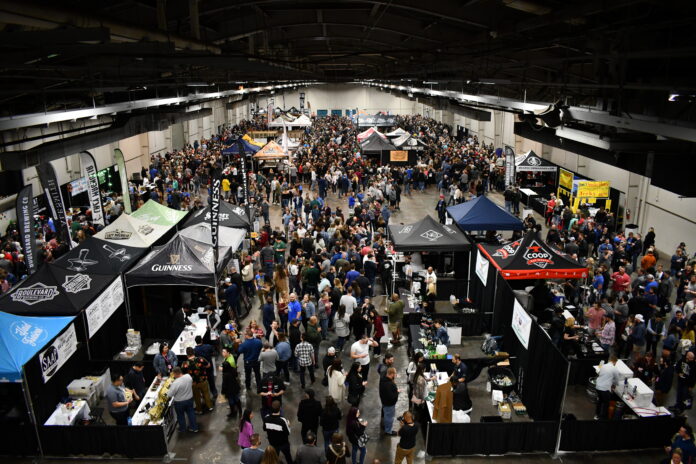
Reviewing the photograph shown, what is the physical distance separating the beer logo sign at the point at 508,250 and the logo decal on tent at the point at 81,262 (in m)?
8.40

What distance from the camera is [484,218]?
14.8 meters

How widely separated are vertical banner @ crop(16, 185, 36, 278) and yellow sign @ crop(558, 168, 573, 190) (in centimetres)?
1806

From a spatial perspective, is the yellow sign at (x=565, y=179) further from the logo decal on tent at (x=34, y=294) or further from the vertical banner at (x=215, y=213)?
the logo decal on tent at (x=34, y=294)

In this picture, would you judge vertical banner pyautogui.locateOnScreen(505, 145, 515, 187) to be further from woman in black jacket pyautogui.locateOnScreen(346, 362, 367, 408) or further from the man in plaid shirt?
woman in black jacket pyautogui.locateOnScreen(346, 362, 367, 408)

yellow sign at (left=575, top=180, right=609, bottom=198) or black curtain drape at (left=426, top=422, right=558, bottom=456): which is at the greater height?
yellow sign at (left=575, top=180, right=609, bottom=198)

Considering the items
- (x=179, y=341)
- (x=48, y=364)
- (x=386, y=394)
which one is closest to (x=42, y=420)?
(x=48, y=364)

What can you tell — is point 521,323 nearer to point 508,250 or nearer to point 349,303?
point 508,250

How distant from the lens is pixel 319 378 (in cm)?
1012

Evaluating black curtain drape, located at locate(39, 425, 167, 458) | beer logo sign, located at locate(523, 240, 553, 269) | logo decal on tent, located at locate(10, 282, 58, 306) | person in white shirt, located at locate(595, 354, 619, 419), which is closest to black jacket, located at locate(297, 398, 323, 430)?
black curtain drape, located at locate(39, 425, 167, 458)

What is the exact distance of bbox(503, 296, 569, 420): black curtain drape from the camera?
8008 millimetres

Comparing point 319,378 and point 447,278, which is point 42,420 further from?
point 447,278

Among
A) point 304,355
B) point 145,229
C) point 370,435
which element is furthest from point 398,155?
point 370,435

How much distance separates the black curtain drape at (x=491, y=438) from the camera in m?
7.89

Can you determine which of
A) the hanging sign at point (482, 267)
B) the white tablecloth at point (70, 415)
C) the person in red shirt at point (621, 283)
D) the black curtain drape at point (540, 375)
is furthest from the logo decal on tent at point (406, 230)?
the white tablecloth at point (70, 415)
